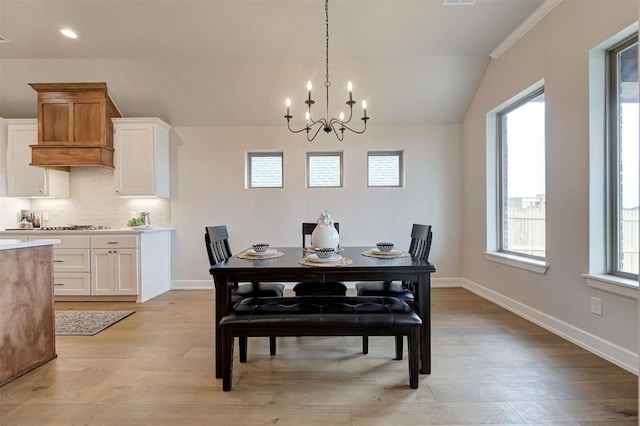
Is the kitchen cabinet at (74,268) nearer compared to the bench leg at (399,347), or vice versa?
the bench leg at (399,347)

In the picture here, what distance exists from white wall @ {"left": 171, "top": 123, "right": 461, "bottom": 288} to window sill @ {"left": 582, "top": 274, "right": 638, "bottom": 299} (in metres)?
2.16

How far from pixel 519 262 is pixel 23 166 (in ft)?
19.8

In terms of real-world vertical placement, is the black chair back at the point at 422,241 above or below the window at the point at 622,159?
below

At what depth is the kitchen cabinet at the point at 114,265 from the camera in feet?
12.5

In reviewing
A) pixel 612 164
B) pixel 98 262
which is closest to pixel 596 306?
pixel 612 164

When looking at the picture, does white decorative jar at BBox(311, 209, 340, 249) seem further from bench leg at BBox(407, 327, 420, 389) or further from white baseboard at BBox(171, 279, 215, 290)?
white baseboard at BBox(171, 279, 215, 290)

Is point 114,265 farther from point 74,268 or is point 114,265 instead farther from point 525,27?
point 525,27

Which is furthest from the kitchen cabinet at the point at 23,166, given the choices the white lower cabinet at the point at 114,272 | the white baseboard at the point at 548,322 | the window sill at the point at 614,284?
the window sill at the point at 614,284

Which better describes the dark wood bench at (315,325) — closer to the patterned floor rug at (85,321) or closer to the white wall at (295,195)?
the patterned floor rug at (85,321)

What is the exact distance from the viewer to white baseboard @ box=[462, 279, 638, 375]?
209cm

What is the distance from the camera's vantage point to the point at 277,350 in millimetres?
2451

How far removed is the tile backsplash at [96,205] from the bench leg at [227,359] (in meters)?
3.09

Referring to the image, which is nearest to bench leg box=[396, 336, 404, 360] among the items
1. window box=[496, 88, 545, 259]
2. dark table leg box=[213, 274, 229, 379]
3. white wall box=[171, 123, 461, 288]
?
dark table leg box=[213, 274, 229, 379]

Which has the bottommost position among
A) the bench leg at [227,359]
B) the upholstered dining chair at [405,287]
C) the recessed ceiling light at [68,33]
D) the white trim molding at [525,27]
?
the bench leg at [227,359]
